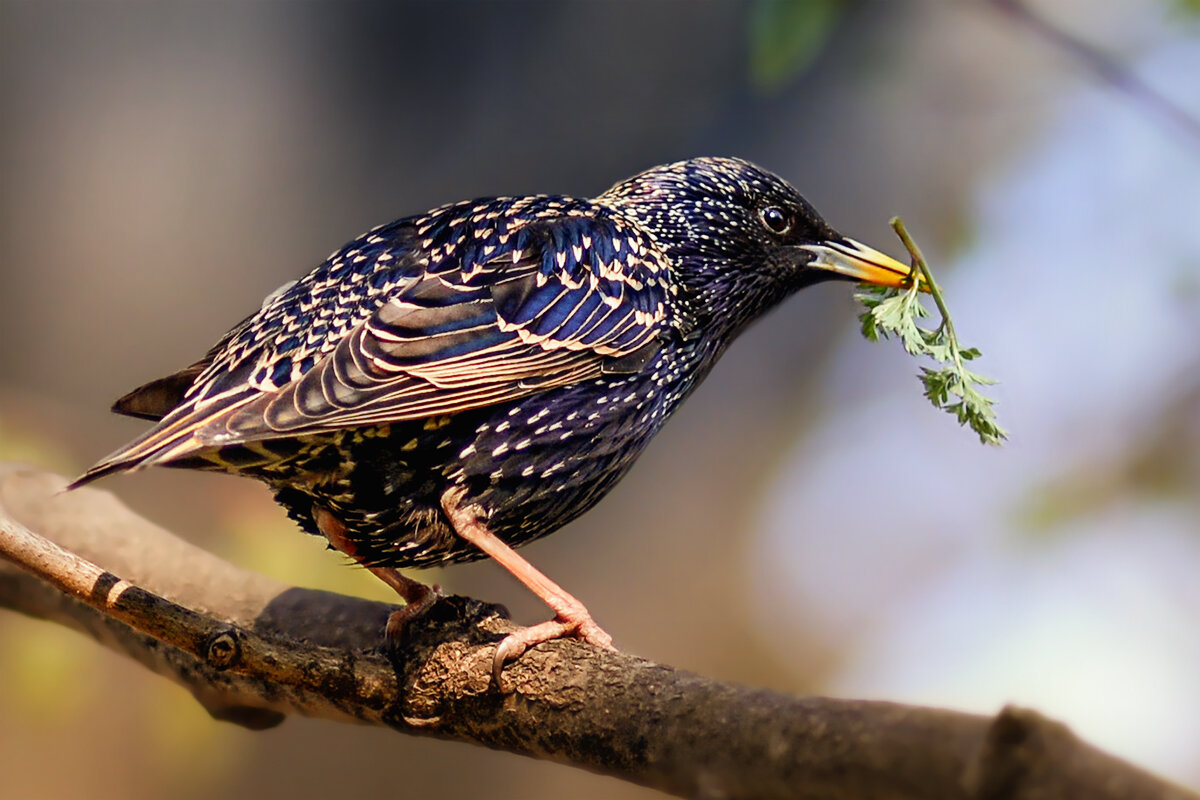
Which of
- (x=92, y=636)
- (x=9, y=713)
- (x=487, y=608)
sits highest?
(x=487, y=608)

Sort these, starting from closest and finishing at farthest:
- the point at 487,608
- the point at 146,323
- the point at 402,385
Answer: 1. the point at 402,385
2. the point at 487,608
3. the point at 146,323

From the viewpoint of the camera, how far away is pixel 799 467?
502cm

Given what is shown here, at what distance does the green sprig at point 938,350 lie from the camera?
7.35 feet

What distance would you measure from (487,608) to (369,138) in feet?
9.47

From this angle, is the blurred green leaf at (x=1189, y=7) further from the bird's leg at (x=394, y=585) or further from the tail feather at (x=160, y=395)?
the tail feather at (x=160, y=395)

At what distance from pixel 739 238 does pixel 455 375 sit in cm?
99

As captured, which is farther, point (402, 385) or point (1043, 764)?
point (402, 385)

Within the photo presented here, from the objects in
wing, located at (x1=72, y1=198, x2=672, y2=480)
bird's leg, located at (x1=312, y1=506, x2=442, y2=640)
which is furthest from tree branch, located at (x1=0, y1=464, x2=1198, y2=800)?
wing, located at (x1=72, y1=198, x2=672, y2=480)

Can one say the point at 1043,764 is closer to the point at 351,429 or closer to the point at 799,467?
the point at 351,429

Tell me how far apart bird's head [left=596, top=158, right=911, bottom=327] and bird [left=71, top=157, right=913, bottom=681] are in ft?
0.07

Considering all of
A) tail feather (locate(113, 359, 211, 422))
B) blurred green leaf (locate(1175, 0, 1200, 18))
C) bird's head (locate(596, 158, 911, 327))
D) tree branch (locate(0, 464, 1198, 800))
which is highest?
blurred green leaf (locate(1175, 0, 1200, 18))

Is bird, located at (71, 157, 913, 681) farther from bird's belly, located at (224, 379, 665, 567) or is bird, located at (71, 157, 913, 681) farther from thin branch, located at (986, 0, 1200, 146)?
thin branch, located at (986, 0, 1200, 146)

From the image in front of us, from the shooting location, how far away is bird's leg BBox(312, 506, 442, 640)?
91.8 inches

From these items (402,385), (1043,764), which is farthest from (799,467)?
(1043,764)
